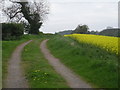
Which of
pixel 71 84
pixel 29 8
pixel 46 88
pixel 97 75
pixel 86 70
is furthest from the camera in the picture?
pixel 29 8

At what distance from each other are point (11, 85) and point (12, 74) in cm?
250

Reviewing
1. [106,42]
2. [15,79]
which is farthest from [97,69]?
[106,42]

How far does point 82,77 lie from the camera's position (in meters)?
12.2

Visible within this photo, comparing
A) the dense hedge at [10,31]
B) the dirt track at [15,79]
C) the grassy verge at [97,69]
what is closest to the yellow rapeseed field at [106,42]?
the grassy verge at [97,69]

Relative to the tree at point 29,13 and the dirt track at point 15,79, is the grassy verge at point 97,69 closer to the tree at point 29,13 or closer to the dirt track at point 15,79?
the dirt track at point 15,79

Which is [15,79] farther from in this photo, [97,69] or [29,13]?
[29,13]

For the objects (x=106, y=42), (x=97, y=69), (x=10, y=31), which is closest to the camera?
(x=97, y=69)

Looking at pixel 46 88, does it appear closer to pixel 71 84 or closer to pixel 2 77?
pixel 71 84

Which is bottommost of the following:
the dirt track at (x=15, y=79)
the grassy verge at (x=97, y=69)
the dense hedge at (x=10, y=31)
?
the dense hedge at (x=10, y=31)

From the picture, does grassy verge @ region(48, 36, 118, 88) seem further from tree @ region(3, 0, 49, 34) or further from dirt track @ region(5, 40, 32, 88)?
tree @ region(3, 0, 49, 34)

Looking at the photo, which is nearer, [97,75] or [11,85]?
[11,85]

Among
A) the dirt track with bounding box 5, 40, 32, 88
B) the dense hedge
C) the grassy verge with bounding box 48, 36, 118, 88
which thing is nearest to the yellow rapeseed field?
the grassy verge with bounding box 48, 36, 118, 88

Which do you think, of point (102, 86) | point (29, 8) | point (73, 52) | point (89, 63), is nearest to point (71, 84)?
point (102, 86)

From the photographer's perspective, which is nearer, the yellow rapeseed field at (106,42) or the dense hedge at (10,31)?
the yellow rapeseed field at (106,42)
